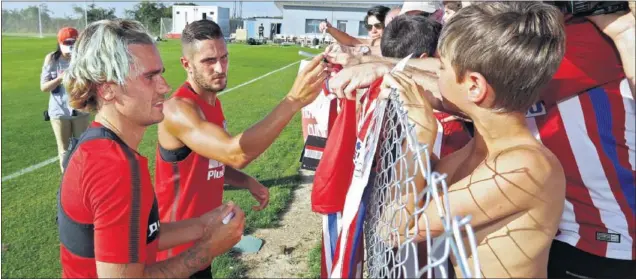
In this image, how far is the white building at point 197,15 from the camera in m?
49.7

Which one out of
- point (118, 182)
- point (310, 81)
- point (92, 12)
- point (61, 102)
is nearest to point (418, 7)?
point (310, 81)

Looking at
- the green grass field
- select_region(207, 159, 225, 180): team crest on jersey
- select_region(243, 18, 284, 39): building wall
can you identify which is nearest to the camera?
select_region(207, 159, 225, 180): team crest on jersey

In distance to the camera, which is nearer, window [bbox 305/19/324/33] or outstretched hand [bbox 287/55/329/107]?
outstretched hand [bbox 287/55/329/107]

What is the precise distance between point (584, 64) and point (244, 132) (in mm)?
1651

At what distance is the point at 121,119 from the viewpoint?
1913 millimetres

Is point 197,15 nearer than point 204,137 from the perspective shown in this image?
No

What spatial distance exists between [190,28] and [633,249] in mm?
2919

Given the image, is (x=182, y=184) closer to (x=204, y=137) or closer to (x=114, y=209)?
(x=204, y=137)

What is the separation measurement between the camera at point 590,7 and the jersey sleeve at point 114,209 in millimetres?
1673

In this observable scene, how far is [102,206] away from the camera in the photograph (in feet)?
5.16

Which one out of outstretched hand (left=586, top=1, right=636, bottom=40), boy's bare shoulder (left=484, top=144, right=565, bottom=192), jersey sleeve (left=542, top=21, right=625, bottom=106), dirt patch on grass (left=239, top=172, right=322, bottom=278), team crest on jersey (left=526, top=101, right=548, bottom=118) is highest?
outstretched hand (left=586, top=1, right=636, bottom=40)

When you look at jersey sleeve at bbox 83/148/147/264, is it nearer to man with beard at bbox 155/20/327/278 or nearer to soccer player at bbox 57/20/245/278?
soccer player at bbox 57/20/245/278


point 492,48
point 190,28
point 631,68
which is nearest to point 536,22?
point 492,48

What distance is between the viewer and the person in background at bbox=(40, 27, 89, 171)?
6.47 meters
